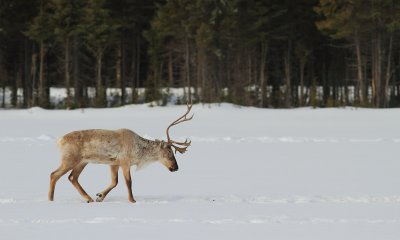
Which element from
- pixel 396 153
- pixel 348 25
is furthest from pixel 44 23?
pixel 396 153

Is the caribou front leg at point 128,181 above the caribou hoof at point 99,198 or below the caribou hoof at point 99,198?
above

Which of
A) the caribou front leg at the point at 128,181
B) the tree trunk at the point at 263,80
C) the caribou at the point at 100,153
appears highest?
the tree trunk at the point at 263,80

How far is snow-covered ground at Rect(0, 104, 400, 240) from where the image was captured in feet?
26.0

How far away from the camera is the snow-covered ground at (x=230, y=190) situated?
7.92 m

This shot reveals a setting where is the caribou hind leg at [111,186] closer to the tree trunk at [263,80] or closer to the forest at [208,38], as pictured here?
the forest at [208,38]

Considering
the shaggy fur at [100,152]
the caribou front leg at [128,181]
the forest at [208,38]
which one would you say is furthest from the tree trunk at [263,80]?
the caribou front leg at [128,181]

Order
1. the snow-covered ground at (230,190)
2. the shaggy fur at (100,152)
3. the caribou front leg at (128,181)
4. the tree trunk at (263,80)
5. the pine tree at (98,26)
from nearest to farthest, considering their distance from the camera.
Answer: the snow-covered ground at (230,190)
the caribou front leg at (128,181)
the shaggy fur at (100,152)
the pine tree at (98,26)
the tree trunk at (263,80)

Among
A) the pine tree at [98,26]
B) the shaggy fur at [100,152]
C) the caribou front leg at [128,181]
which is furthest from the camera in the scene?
the pine tree at [98,26]

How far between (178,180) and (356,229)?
17.4ft

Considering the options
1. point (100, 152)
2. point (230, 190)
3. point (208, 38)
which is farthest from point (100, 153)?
point (208, 38)

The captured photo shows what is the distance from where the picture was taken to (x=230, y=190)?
11.4 m

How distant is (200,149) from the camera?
747 inches

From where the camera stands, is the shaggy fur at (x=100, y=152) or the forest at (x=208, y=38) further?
the forest at (x=208, y=38)

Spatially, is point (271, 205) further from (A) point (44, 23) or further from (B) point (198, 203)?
(A) point (44, 23)
